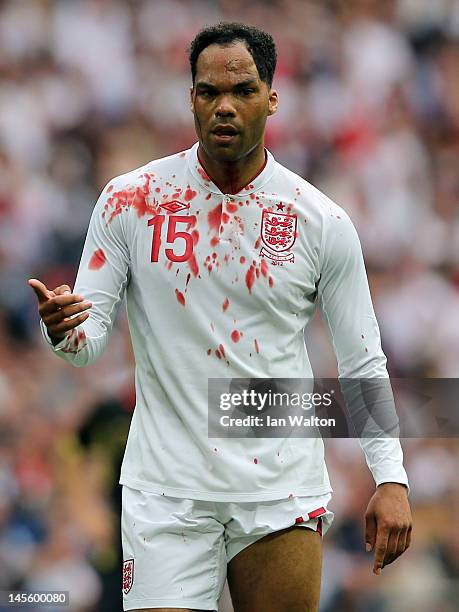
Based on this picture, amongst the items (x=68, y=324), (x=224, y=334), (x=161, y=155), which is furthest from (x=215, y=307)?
(x=161, y=155)

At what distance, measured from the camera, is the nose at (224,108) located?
3.78 m

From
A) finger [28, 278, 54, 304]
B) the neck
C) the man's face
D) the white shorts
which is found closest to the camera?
finger [28, 278, 54, 304]

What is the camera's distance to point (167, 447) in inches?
146

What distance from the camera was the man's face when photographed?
381 centimetres

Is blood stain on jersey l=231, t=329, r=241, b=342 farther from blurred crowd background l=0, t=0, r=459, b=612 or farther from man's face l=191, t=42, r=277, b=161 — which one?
blurred crowd background l=0, t=0, r=459, b=612

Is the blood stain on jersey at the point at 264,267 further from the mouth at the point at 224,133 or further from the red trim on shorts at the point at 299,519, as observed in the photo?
the red trim on shorts at the point at 299,519

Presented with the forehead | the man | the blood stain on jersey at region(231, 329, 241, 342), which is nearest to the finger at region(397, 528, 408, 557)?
the man

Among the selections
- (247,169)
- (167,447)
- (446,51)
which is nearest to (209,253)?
(247,169)

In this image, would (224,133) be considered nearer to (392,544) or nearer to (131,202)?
(131,202)

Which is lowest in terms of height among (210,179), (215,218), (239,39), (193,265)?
(193,265)

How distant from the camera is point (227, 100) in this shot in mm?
3799

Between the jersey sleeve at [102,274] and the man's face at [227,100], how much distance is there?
14.8 inches

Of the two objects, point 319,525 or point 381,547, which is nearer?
point 381,547

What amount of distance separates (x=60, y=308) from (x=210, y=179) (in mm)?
781
